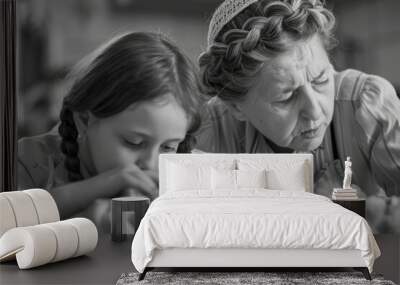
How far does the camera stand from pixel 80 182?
667 cm

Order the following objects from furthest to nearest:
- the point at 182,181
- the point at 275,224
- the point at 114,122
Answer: the point at 114,122
the point at 182,181
the point at 275,224

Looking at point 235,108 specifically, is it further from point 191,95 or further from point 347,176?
point 347,176

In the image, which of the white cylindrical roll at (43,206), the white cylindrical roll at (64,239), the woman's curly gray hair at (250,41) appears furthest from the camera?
the woman's curly gray hair at (250,41)

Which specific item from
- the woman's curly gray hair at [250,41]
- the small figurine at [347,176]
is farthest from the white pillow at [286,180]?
the woman's curly gray hair at [250,41]

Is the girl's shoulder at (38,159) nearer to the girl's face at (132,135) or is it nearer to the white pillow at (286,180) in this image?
the girl's face at (132,135)

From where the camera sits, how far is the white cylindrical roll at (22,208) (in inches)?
198

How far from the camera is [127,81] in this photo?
21.8ft

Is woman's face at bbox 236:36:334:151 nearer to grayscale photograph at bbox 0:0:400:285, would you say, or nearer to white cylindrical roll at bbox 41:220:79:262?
grayscale photograph at bbox 0:0:400:285

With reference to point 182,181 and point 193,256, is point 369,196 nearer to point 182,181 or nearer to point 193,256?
point 182,181

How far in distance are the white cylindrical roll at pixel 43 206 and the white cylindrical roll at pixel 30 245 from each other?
434 mm

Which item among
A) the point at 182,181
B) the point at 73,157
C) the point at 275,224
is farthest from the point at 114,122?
the point at 275,224

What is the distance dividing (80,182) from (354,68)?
11.3ft

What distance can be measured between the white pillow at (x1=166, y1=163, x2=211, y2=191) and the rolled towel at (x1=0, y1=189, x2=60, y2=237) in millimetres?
1317

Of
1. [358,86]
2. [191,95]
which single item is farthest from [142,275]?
[358,86]
